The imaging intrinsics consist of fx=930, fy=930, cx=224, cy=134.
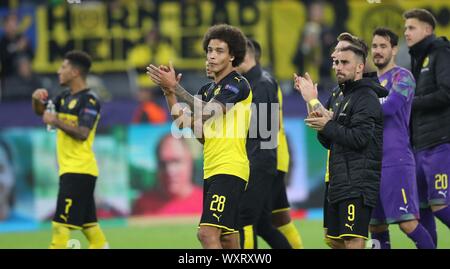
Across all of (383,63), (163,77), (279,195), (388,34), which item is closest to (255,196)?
(279,195)

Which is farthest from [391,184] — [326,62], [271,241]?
[326,62]

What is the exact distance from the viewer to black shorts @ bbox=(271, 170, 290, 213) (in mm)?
10430

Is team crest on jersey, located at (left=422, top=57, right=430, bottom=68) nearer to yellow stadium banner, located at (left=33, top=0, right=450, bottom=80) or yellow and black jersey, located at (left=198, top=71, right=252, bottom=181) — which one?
yellow and black jersey, located at (left=198, top=71, right=252, bottom=181)

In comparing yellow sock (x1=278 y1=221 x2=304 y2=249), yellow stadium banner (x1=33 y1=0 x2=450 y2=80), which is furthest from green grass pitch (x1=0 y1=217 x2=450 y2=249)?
yellow stadium banner (x1=33 y1=0 x2=450 y2=80)

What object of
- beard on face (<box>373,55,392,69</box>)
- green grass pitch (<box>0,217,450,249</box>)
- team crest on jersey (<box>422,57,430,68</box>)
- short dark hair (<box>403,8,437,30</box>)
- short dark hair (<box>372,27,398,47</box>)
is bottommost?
green grass pitch (<box>0,217,450,249</box>)

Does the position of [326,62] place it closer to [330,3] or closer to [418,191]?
[330,3]

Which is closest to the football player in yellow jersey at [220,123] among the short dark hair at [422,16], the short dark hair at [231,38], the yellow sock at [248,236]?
the short dark hair at [231,38]

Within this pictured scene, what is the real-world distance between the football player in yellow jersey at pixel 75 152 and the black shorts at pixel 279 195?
205 cm

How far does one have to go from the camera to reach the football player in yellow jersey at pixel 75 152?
1053 centimetres

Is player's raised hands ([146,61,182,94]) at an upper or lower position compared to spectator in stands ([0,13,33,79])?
lower

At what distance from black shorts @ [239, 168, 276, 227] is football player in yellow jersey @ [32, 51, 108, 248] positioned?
6.43ft

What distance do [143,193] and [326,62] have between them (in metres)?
4.52

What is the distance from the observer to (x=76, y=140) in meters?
10.7
